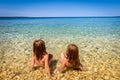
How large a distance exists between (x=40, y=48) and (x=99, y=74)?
2428 mm

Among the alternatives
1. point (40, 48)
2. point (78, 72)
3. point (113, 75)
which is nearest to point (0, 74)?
point (40, 48)

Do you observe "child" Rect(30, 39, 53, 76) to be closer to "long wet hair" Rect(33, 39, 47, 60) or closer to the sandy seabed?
"long wet hair" Rect(33, 39, 47, 60)

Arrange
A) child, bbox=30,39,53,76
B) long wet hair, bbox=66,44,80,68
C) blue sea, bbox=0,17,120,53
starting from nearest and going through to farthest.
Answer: long wet hair, bbox=66,44,80,68
child, bbox=30,39,53,76
blue sea, bbox=0,17,120,53

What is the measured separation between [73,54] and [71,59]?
27 centimetres

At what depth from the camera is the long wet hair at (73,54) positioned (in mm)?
4953

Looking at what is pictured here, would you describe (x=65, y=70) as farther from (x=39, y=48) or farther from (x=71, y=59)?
(x=39, y=48)

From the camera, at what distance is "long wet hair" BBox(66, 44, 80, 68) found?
16.3 feet

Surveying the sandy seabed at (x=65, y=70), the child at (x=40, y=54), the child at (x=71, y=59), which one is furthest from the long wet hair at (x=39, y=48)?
the child at (x=71, y=59)

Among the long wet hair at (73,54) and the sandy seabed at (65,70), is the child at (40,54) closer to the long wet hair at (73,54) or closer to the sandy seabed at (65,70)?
the sandy seabed at (65,70)

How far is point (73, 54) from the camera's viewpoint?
4996 millimetres

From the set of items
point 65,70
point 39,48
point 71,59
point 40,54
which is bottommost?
point 65,70

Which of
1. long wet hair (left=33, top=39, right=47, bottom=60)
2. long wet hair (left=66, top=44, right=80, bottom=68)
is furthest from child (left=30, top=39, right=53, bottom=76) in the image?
long wet hair (left=66, top=44, right=80, bottom=68)

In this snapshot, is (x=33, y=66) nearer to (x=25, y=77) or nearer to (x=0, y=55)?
(x=25, y=77)

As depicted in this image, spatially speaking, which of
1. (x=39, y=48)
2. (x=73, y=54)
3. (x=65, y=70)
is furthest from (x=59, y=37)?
(x=73, y=54)
